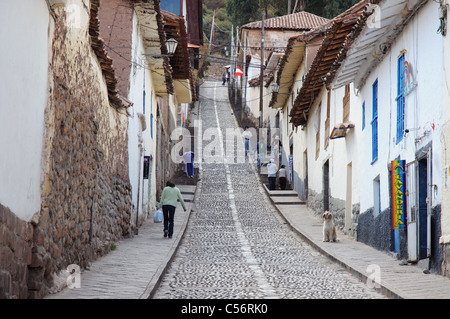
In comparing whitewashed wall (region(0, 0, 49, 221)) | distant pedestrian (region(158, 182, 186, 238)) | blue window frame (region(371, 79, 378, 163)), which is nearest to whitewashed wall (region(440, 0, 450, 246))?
blue window frame (region(371, 79, 378, 163))

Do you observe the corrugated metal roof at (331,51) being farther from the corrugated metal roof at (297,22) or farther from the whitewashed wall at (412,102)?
the corrugated metal roof at (297,22)

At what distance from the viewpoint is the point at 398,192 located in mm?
12891

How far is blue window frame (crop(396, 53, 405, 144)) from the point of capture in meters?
13.3

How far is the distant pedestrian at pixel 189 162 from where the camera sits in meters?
31.8

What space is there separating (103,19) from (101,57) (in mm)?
6375

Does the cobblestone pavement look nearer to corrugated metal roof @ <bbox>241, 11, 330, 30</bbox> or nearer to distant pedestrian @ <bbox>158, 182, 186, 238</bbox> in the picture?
distant pedestrian @ <bbox>158, 182, 186, 238</bbox>

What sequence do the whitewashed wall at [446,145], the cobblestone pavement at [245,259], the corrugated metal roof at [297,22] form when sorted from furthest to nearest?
the corrugated metal roof at [297,22] < the whitewashed wall at [446,145] < the cobblestone pavement at [245,259]

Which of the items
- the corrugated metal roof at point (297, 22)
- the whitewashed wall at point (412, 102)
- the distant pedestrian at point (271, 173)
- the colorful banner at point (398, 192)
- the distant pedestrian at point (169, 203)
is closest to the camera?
the whitewashed wall at point (412, 102)

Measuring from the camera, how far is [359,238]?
17406mm

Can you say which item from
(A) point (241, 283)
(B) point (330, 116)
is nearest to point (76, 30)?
(A) point (241, 283)

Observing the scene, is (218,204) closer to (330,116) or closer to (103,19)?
(330,116)

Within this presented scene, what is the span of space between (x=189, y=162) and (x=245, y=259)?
18310 millimetres

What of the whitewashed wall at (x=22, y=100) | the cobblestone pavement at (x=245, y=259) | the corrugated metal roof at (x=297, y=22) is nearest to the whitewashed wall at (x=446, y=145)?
the cobblestone pavement at (x=245, y=259)

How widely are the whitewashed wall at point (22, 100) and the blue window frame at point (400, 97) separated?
288 inches
